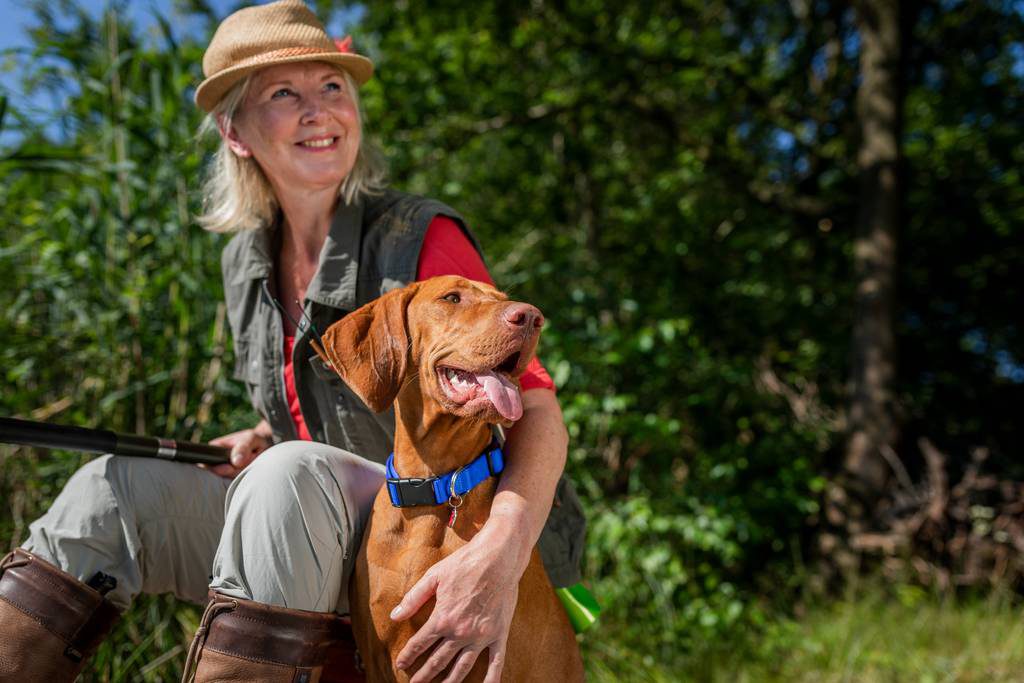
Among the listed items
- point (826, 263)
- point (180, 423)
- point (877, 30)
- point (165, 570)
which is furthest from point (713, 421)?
point (165, 570)

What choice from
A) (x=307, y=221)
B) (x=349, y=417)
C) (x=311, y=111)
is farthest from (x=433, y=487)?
(x=311, y=111)

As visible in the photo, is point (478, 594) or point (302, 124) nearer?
point (478, 594)

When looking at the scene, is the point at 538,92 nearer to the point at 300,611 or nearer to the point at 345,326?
the point at 345,326

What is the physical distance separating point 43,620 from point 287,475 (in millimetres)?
566

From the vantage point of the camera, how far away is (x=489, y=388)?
4.96 ft

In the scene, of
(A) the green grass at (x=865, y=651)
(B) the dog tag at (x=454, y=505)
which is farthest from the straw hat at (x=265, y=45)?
(A) the green grass at (x=865, y=651)

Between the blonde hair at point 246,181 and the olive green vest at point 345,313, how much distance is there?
0.32 ft

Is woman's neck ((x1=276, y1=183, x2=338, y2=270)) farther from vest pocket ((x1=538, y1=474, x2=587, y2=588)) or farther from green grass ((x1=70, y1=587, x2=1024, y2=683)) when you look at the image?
green grass ((x1=70, y1=587, x2=1024, y2=683))

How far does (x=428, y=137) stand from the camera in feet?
15.9

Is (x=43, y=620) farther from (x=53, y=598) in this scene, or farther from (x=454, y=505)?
(x=454, y=505)

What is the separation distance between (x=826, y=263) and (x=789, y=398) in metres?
0.99

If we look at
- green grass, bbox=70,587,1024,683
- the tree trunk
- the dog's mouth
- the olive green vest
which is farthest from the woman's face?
the tree trunk

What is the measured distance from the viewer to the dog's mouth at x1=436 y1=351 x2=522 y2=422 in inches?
59.4

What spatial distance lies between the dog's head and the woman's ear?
2.60 ft
